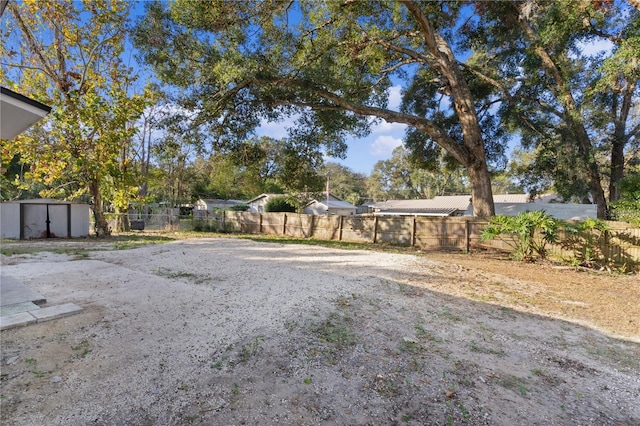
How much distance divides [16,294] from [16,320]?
117 centimetres

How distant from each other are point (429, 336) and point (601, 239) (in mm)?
7548

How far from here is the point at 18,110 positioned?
3.20m

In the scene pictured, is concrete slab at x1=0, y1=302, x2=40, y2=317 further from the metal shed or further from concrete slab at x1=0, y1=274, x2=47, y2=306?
the metal shed

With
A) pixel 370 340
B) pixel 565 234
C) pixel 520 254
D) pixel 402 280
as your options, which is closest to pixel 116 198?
pixel 402 280

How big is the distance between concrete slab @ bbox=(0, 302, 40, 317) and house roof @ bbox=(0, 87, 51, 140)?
6.83 ft

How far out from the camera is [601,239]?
805 cm

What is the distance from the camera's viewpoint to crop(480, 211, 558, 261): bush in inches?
327

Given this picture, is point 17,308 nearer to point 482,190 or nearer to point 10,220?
point 10,220

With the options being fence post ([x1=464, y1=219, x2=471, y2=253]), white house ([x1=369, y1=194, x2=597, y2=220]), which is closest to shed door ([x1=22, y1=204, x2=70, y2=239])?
fence post ([x1=464, y1=219, x2=471, y2=253])

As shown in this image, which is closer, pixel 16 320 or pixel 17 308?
pixel 16 320

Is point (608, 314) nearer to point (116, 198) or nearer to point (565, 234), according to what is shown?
point (565, 234)

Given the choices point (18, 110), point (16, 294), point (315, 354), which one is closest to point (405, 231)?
point (315, 354)

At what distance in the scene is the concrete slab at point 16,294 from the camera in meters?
3.89

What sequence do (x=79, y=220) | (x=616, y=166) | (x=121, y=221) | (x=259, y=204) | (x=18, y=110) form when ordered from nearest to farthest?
(x=18, y=110)
(x=616, y=166)
(x=79, y=220)
(x=121, y=221)
(x=259, y=204)
